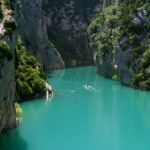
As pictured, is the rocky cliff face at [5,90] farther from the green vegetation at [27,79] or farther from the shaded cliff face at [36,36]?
the shaded cliff face at [36,36]

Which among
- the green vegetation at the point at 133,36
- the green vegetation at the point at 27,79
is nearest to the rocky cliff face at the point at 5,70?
the green vegetation at the point at 27,79

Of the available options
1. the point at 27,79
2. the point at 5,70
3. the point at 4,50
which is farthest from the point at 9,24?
the point at 27,79

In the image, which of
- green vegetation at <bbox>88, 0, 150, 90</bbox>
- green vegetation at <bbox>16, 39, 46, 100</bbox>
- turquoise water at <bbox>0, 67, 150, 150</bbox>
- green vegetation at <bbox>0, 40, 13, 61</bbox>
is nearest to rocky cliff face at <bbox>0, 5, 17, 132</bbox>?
green vegetation at <bbox>0, 40, 13, 61</bbox>

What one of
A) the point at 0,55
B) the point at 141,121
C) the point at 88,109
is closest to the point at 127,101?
the point at 88,109

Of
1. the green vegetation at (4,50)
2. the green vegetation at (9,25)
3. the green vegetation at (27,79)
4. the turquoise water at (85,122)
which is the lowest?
the turquoise water at (85,122)

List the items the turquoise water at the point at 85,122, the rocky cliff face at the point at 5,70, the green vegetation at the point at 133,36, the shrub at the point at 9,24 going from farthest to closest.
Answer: the green vegetation at the point at 133,36 → the turquoise water at the point at 85,122 → the shrub at the point at 9,24 → the rocky cliff face at the point at 5,70
